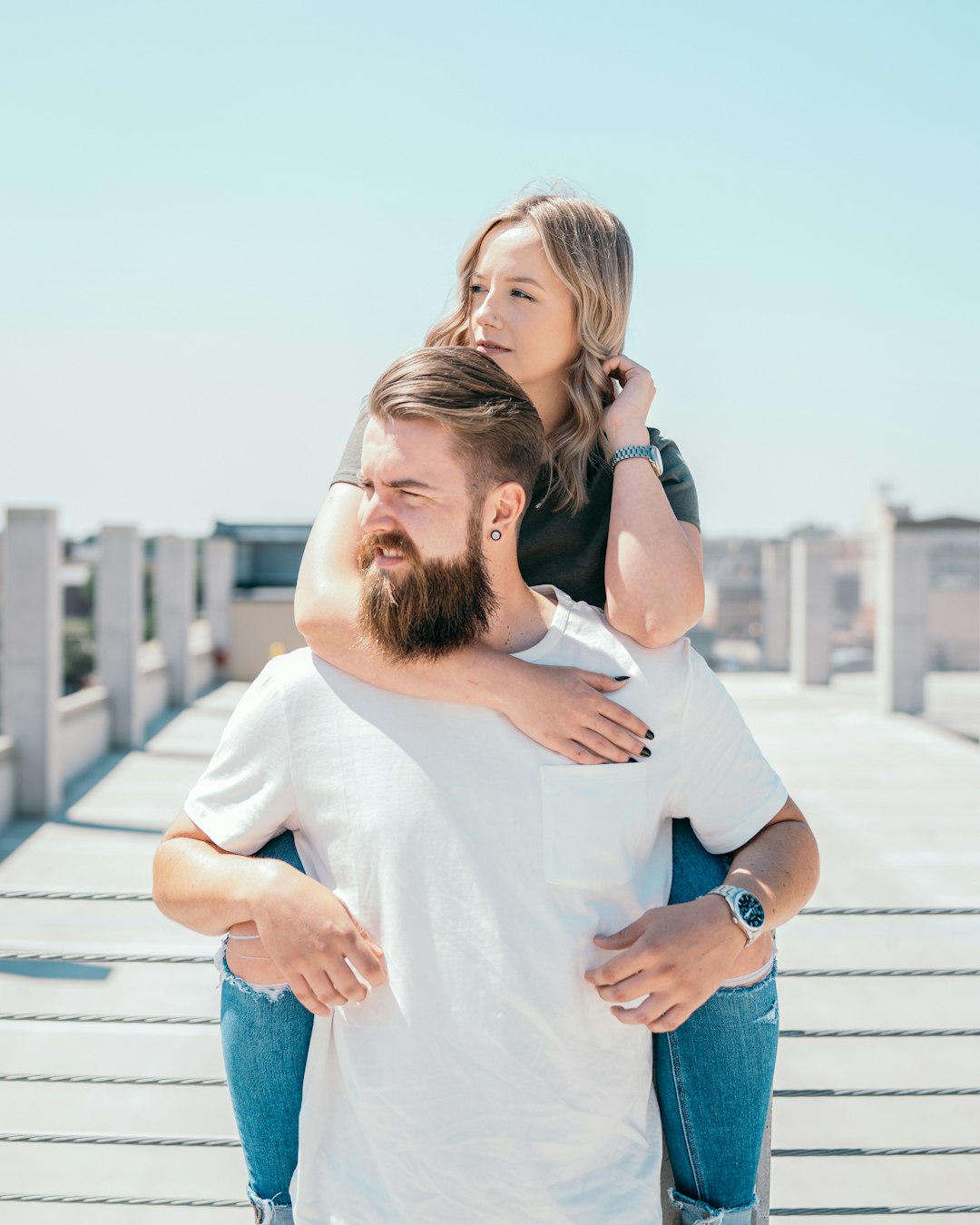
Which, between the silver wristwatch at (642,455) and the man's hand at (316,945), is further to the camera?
the silver wristwatch at (642,455)

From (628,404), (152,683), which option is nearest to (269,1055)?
(628,404)

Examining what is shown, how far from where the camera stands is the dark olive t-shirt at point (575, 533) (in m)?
2.05

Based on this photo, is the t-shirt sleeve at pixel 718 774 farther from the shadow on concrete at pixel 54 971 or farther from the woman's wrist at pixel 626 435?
the shadow on concrete at pixel 54 971

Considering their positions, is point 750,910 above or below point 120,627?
above

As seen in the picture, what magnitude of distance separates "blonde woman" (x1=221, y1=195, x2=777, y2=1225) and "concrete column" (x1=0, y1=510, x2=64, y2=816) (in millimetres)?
11009

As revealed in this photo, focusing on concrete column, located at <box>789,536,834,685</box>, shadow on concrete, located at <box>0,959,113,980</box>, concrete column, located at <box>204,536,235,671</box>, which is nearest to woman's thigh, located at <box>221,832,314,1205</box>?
shadow on concrete, located at <box>0,959,113,980</box>

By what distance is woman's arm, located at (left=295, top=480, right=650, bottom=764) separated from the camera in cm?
159

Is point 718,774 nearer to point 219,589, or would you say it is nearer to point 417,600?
point 417,600

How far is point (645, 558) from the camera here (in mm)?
1751

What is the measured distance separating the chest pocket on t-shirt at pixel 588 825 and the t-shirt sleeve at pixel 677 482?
0.57 metres

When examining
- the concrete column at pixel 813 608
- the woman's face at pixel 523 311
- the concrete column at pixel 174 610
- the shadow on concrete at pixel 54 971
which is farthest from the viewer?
the concrete column at pixel 813 608

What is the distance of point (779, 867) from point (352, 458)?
976mm

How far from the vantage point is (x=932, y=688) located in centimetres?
2253

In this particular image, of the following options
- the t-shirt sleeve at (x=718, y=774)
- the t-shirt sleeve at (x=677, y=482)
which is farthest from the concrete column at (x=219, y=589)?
the t-shirt sleeve at (x=718, y=774)
